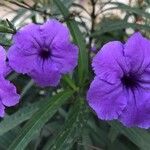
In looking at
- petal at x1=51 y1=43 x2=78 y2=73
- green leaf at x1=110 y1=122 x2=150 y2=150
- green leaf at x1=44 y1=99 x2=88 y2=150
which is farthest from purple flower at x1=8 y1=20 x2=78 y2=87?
green leaf at x1=110 y1=122 x2=150 y2=150

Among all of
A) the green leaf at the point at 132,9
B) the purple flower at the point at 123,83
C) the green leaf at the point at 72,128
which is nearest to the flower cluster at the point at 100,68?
the purple flower at the point at 123,83

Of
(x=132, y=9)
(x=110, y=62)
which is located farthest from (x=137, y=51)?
(x=132, y=9)

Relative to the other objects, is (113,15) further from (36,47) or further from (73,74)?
(36,47)

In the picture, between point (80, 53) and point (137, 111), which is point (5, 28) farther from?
point (137, 111)

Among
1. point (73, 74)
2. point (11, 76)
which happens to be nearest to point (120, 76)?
point (73, 74)

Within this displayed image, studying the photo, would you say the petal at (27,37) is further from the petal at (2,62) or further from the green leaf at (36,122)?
the green leaf at (36,122)

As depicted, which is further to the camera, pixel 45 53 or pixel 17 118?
pixel 17 118

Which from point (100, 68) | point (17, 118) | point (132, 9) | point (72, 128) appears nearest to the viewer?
point (100, 68)
